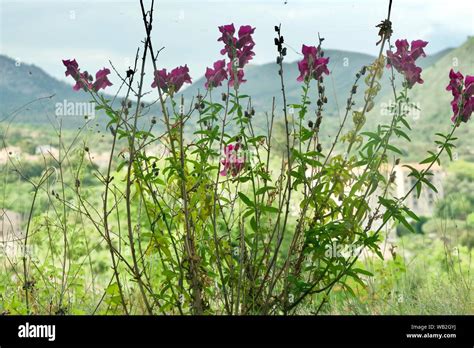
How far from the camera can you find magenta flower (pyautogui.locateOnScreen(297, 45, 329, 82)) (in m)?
2.41

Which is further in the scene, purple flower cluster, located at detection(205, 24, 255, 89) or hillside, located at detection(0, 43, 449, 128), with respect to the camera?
hillside, located at detection(0, 43, 449, 128)

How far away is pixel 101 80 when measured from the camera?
2492 millimetres

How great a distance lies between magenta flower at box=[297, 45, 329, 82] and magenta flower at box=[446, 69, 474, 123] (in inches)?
17.7

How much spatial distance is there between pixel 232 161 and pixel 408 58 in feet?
2.39

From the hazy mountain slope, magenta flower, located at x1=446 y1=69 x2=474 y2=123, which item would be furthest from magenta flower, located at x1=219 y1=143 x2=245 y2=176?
the hazy mountain slope

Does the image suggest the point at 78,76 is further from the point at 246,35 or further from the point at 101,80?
the point at 246,35

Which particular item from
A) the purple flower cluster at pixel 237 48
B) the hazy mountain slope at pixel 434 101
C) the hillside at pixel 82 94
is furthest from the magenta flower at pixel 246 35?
the hazy mountain slope at pixel 434 101

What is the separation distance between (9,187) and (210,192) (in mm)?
1608

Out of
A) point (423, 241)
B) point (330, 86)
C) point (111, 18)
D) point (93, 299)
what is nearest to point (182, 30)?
point (111, 18)

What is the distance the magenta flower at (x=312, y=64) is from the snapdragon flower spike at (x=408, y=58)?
256 mm

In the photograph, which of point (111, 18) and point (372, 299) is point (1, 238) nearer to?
point (111, 18)

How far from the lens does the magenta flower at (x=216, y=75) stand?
8.23ft

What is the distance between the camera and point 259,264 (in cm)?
243

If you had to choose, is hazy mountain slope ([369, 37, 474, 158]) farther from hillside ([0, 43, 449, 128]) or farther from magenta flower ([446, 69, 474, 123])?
magenta flower ([446, 69, 474, 123])
